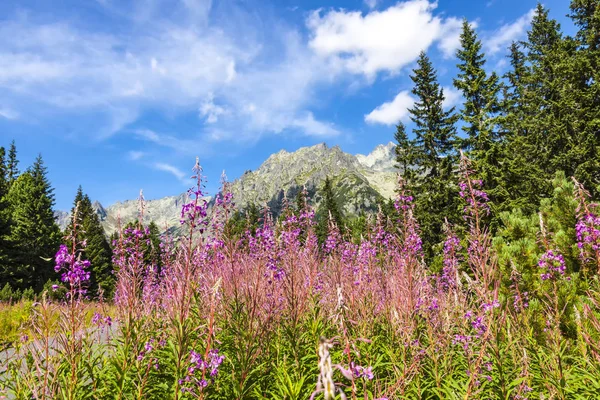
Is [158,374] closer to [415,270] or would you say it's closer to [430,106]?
[415,270]

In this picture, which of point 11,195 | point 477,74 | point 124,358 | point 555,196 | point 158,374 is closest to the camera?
point 124,358

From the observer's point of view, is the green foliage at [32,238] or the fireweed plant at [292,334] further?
the green foliage at [32,238]

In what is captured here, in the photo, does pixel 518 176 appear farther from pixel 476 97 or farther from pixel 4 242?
pixel 4 242

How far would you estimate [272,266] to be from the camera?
18.9 ft

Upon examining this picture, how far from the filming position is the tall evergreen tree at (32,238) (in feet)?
107

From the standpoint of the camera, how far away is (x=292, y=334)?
4.27m

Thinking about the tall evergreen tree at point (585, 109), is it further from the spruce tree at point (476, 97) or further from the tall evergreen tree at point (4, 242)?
the tall evergreen tree at point (4, 242)

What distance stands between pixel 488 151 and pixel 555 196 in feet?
52.8

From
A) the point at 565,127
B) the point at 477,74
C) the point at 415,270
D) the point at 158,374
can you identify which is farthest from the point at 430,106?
the point at 158,374

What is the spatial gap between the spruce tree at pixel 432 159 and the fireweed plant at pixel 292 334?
20953 mm

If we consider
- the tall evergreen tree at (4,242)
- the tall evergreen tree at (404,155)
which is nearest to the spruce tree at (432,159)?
the tall evergreen tree at (404,155)

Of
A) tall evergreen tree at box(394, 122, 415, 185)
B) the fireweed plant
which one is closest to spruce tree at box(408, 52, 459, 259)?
tall evergreen tree at box(394, 122, 415, 185)

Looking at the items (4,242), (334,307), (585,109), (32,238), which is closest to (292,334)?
(334,307)

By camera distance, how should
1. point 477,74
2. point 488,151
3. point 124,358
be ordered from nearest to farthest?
point 124,358
point 488,151
point 477,74
